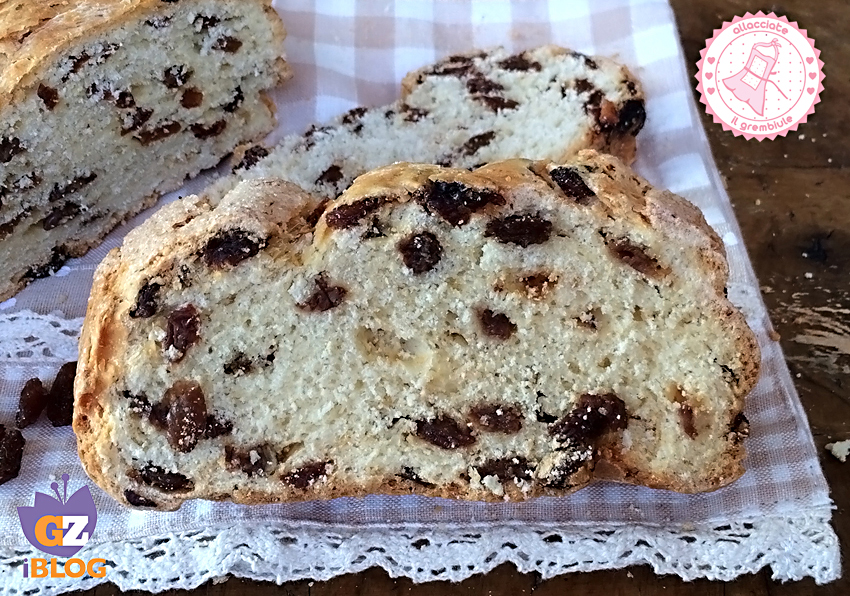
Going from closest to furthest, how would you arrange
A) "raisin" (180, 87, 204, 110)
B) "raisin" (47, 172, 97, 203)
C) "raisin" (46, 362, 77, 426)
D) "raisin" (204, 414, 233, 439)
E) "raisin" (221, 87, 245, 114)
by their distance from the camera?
"raisin" (204, 414, 233, 439) → "raisin" (46, 362, 77, 426) → "raisin" (47, 172, 97, 203) → "raisin" (180, 87, 204, 110) → "raisin" (221, 87, 245, 114)

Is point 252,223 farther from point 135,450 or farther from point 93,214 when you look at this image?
point 93,214

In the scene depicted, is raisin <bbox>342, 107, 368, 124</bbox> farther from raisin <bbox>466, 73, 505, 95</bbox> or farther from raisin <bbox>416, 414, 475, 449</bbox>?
raisin <bbox>416, 414, 475, 449</bbox>

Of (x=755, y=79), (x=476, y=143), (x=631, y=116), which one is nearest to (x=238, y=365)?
(x=476, y=143)

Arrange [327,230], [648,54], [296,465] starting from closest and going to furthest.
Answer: [327,230], [296,465], [648,54]

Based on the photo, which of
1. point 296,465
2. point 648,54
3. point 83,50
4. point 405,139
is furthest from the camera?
point 648,54

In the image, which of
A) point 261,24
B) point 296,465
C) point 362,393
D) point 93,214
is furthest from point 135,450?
point 261,24

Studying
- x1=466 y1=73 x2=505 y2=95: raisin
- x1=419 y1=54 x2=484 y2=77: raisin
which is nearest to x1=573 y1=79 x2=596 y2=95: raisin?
x1=466 y1=73 x2=505 y2=95: raisin

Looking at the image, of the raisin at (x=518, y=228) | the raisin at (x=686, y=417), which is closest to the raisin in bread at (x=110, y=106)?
the raisin at (x=518, y=228)

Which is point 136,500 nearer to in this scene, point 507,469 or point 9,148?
point 507,469

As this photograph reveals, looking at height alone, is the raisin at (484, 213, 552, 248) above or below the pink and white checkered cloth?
above
